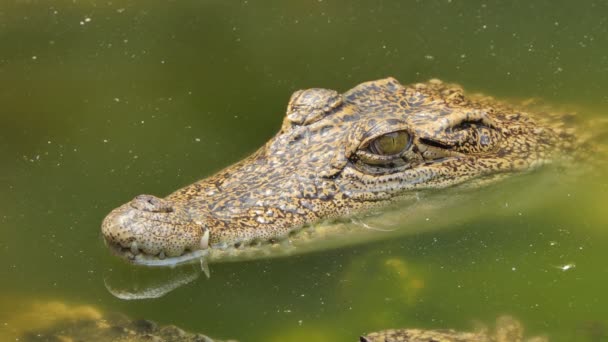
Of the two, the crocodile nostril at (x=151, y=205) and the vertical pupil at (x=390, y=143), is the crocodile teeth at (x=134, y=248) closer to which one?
the crocodile nostril at (x=151, y=205)

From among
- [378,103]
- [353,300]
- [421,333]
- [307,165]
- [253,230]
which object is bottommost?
[421,333]

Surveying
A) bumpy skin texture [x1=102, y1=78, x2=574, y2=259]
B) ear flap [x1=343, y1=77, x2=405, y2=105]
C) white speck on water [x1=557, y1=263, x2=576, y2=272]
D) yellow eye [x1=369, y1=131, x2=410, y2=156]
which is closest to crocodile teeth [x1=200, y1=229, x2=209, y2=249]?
bumpy skin texture [x1=102, y1=78, x2=574, y2=259]

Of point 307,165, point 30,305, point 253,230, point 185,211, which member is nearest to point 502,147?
point 307,165

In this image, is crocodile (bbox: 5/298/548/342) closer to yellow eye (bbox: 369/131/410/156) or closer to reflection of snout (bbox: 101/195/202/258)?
reflection of snout (bbox: 101/195/202/258)

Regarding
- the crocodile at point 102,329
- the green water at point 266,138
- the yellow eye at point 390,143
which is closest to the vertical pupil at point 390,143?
the yellow eye at point 390,143

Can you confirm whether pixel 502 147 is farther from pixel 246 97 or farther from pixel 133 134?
pixel 133 134
